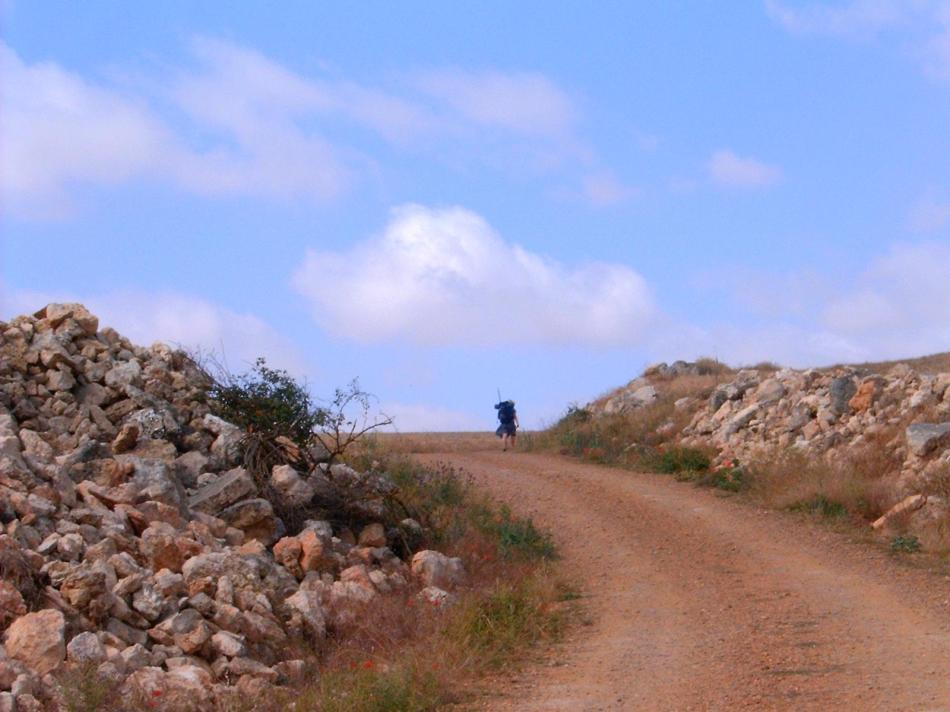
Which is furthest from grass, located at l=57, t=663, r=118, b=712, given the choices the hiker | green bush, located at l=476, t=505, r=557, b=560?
the hiker

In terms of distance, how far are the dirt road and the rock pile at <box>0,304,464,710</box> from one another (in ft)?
5.94

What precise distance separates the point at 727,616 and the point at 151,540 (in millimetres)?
4989

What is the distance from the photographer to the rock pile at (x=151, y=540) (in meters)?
7.92

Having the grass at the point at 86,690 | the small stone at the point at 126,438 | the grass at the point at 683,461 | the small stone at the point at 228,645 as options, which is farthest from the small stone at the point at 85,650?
the grass at the point at 683,461

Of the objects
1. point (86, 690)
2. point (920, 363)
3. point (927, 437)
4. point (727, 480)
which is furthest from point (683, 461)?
point (920, 363)

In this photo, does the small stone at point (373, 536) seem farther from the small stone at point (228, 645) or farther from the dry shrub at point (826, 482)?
the dry shrub at point (826, 482)

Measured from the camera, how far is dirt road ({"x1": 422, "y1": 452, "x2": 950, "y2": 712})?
25.6 feet

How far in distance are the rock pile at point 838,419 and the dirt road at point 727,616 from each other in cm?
184

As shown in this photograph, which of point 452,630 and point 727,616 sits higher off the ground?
point 452,630

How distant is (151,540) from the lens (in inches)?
380

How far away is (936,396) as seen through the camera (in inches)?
666

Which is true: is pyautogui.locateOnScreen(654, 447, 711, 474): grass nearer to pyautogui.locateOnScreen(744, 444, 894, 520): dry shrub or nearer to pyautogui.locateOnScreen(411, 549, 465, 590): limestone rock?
pyautogui.locateOnScreen(744, 444, 894, 520): dry shrub

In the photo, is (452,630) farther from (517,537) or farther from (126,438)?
(126,438)

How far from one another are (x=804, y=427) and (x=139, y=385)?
Answer: 10668 millimetres
